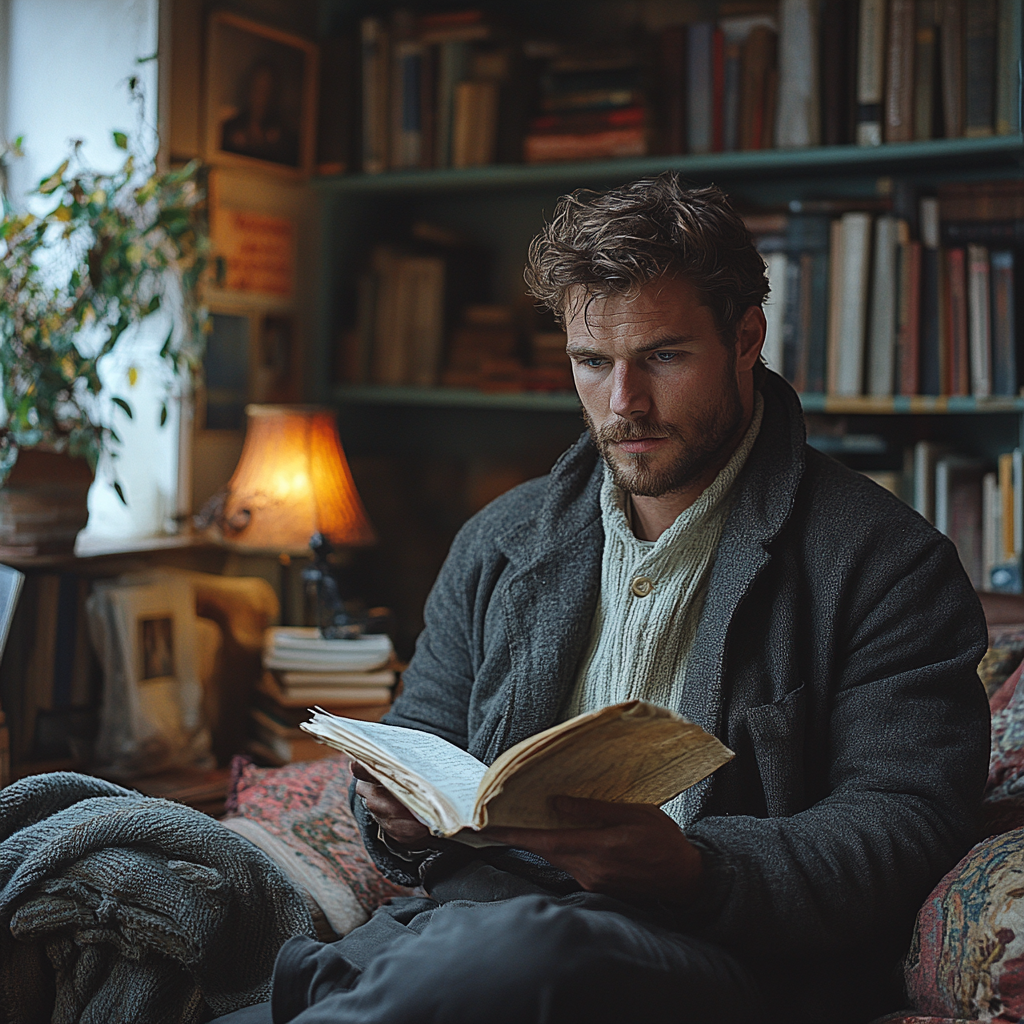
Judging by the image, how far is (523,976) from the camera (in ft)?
2.84

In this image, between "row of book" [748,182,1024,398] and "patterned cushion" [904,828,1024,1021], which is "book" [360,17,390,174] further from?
"patterned cushion" [904,828,1024,1021]

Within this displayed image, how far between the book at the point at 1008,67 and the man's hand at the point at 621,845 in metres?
1.59

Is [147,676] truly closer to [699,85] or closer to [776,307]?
[776,307]

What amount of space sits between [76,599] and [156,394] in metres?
Answer: 0.54

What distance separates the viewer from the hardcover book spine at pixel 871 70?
2145 mm

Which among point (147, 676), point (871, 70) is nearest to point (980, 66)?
point (871, 70)

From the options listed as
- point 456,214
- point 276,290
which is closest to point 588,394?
point 276,290

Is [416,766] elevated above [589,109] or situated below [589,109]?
below

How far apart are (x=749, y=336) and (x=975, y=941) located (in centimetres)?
64

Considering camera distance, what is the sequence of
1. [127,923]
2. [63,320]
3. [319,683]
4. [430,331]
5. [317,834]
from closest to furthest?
[127,923] < [317,834] < [63,320] < [319,683] < [430,331]

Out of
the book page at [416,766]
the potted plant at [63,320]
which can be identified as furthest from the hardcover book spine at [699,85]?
the book page at [416,766]

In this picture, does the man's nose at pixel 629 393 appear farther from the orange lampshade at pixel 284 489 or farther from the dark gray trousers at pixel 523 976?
the orange lampshade at pixel 284 489

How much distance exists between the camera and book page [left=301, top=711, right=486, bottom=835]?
93 cm

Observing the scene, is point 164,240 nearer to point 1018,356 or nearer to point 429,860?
point 429,860
